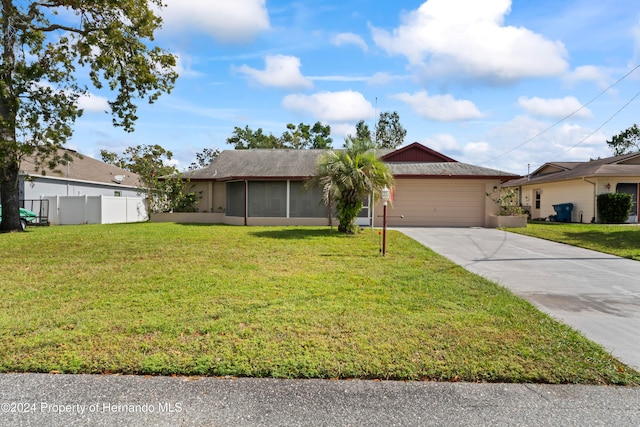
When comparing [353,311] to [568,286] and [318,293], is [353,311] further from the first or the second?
[568,286]

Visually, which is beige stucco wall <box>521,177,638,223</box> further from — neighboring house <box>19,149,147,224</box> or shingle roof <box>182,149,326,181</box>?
neighboring house <box>19,149,147,224</box>

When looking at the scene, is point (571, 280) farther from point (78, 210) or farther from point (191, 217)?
point (78, 210)

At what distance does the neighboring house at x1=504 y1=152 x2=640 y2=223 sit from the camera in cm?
2008

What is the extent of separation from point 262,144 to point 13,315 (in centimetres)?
3984

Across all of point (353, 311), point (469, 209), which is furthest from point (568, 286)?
point (469, 209)

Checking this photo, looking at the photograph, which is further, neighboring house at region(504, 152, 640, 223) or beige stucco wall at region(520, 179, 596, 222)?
beige stucco wall at region(520, 179, 596, 222)

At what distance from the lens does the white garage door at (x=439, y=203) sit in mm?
18906

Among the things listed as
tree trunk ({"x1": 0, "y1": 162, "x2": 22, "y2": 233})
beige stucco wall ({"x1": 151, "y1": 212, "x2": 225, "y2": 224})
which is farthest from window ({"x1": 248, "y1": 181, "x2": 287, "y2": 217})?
tree trunk ({"x1": 0, "y1": 162, "x2": 22, "y2": 233})

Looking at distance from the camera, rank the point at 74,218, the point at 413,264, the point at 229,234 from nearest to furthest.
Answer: the point at 413,264 < the point at 229,234 < the point at 74,218

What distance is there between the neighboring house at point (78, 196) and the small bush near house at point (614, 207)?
25185 millimetres

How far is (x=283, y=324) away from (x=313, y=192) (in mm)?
13541

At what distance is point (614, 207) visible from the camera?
19.2 meters

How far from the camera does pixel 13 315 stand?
472 cm

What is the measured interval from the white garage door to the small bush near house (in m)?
6.38
